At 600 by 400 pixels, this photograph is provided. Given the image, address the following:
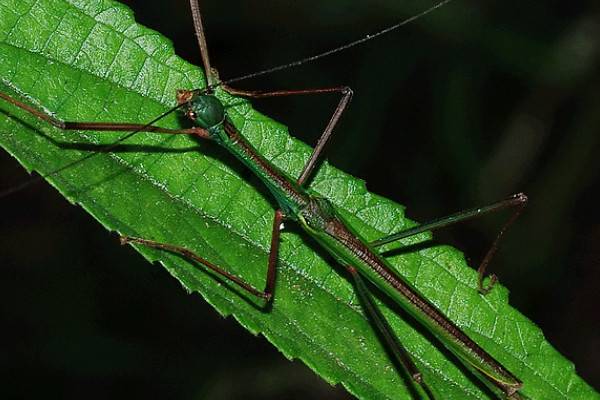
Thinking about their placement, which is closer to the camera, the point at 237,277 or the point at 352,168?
the point at 237,277

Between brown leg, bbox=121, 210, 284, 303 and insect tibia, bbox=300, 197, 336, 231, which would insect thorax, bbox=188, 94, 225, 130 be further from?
insect tibia, bbox=300, 197, 336, 231

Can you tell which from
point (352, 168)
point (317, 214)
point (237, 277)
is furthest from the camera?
point (352, 168)

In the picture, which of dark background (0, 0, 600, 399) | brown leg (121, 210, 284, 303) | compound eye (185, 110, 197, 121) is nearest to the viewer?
brown leg (121, 210, 284, 303)

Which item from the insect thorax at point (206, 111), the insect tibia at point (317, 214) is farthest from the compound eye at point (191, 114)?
the insect tibia at point (317, 214)

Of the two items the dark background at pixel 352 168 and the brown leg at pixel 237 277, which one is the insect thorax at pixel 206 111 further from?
the dark background at pixel 352 168

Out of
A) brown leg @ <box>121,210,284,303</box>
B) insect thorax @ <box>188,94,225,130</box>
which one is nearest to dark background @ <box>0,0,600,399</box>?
brown leg @ <box>121,210,284,303</box>

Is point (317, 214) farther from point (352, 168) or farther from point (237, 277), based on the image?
point (352, 168)

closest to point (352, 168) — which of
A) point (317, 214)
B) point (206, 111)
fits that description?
point (317, 214)

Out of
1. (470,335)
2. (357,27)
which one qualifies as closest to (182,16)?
(357,27)

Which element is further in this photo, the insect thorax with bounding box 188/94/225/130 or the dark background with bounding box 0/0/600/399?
the dark background with bounding box 0/0/600/399

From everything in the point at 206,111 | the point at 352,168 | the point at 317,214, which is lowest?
the point at 317,214
